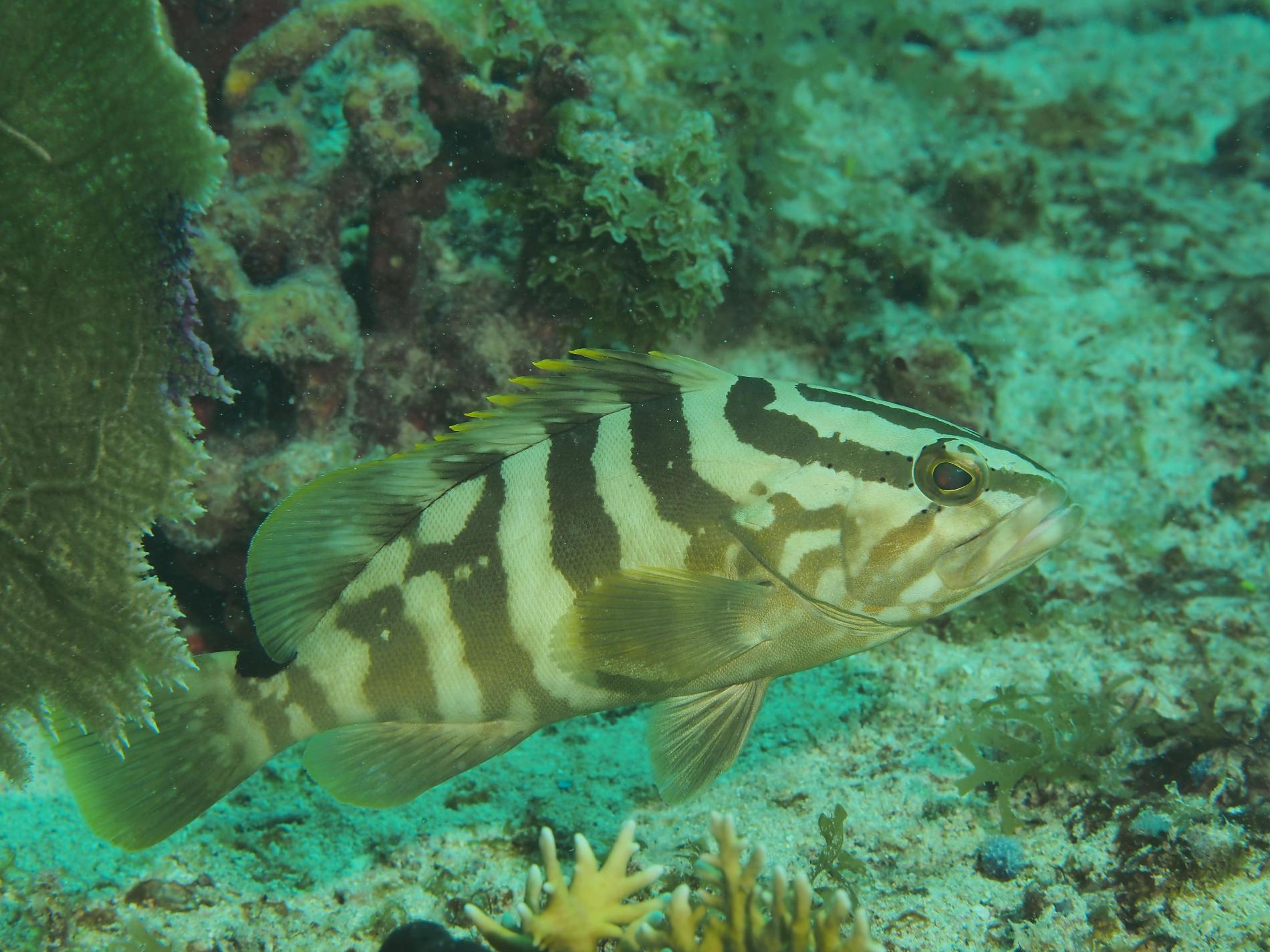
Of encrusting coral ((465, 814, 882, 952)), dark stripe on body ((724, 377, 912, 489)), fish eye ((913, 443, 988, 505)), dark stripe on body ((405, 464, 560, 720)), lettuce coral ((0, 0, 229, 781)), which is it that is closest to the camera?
encrusting coral ((465, 814, 882, 952))

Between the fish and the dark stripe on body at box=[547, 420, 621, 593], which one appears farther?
the dark stripe on body at box=[547, 420, 621, 593]

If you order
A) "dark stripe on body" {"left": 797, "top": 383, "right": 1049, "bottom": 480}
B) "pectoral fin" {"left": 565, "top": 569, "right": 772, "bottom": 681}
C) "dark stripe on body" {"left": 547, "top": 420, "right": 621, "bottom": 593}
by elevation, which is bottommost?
"pectoral fin" {"left": 565, "top": 569, "right": 772, "bottom": 681}

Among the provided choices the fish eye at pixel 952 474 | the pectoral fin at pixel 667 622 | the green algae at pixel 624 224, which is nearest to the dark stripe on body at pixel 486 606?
the pectoral fin at pixel 667 622

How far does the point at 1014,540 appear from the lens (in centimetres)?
266

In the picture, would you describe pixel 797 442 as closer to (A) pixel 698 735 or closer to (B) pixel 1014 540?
(B) pixel 1014 540

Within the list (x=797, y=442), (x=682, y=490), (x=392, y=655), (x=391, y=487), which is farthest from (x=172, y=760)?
(x=797, y=442)

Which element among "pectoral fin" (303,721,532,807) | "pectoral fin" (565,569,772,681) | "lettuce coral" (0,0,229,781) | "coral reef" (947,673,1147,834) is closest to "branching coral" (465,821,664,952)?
"pectoral fin" (565,569,772,681)

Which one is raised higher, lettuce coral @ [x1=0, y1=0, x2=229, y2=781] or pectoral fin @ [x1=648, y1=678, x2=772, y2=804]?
lettuce coral @ [x1=0, y1=0, x2=229, y2=781]

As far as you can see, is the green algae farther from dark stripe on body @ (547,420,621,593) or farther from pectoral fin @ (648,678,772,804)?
pectoral fin @ (648,678,772,804)

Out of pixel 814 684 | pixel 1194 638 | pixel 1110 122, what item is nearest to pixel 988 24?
pixel 1110 122

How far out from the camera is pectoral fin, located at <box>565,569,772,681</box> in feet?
8.75

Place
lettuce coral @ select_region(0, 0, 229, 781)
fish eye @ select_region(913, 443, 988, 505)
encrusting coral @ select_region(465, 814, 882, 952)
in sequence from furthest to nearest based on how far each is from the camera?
fish eye @ select_region(913, 443, 988, 505), lettuce coral @ select_region(0, 0, 229, 781), encrusting coral @ select_region(465, 814, 882, 952)

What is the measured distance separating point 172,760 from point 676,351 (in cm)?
396

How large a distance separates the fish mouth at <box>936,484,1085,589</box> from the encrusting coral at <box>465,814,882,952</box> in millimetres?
1105
